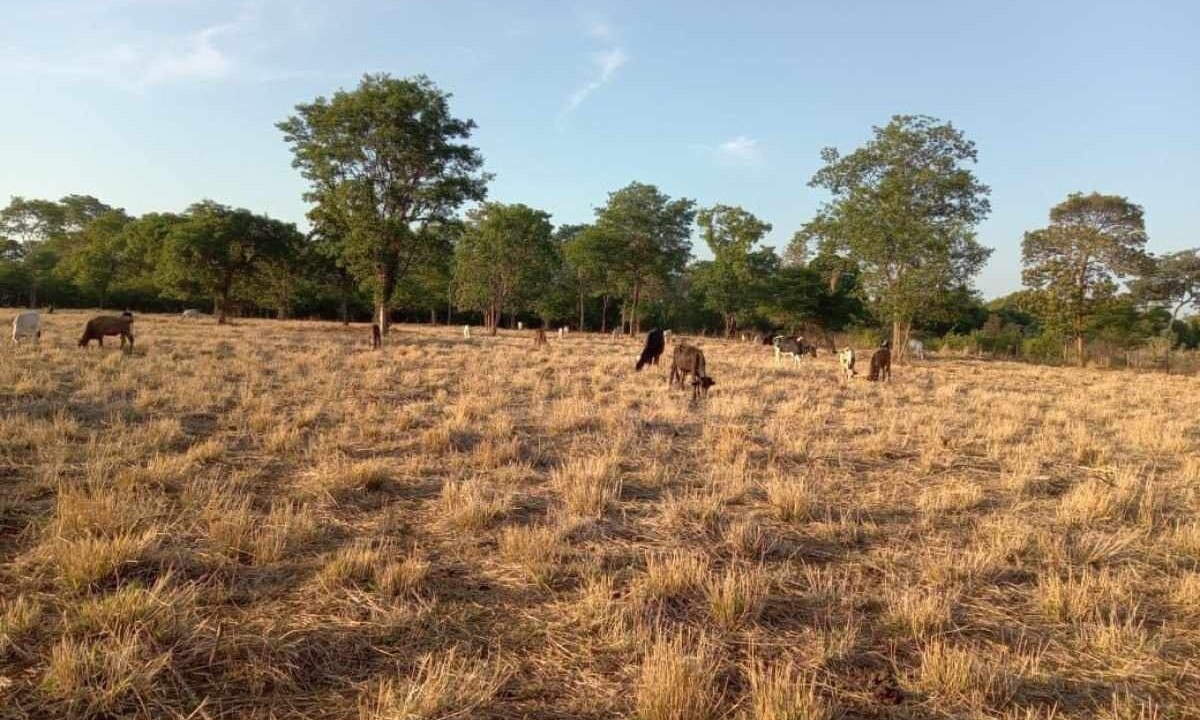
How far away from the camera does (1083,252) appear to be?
3159 centimetres

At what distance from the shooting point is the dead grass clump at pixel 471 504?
5.09m

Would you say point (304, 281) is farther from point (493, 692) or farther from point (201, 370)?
point (493, 692)

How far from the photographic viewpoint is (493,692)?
112 inches

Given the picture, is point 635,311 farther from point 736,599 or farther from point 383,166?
point 736,599

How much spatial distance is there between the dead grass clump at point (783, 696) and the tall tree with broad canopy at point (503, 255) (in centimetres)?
4222

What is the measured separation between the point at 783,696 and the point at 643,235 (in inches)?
1887

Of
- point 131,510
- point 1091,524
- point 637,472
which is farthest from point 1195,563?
point 131,510

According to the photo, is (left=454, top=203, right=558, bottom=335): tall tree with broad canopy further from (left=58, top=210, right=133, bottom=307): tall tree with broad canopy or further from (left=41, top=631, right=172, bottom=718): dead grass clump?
(left=41, top=631, right=172, bottom=718): dead grass clump

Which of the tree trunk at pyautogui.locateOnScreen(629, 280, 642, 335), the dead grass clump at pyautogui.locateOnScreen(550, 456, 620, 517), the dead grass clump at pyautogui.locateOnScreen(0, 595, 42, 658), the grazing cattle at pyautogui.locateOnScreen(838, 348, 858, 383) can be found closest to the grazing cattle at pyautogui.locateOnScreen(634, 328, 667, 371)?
the grazing cattle at pyautogui.locateOnScreen(838, 348, 858, 383)

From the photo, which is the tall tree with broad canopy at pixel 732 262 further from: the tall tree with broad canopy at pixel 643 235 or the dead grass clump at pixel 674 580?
the dead grass clump at pixel 674 580

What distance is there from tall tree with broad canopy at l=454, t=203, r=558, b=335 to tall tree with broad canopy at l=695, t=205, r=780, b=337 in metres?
15.3

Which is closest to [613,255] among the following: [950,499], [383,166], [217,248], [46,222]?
[383,166]

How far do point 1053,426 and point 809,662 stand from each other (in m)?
11.0

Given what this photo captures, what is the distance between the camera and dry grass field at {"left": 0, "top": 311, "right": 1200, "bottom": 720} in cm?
292
